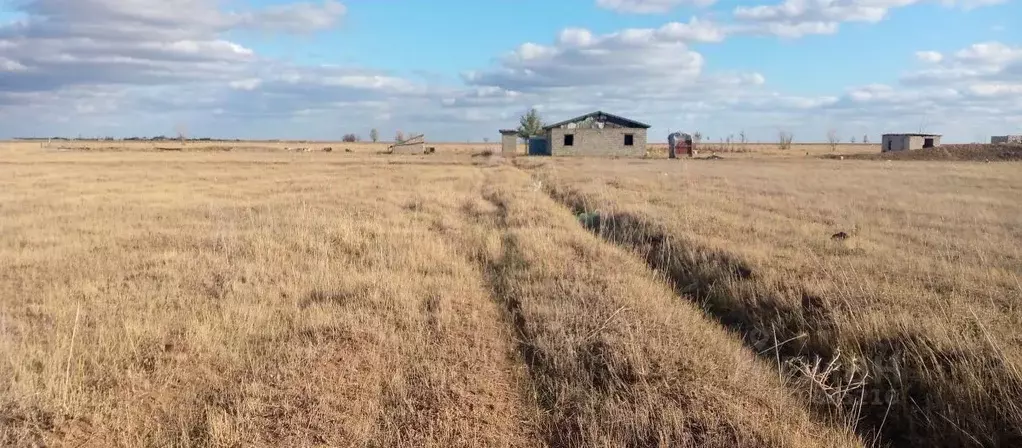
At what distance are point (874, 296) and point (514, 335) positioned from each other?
12.7 ft

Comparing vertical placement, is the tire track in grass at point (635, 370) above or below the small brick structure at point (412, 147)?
below

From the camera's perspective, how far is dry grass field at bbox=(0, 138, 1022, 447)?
4418 millimetres

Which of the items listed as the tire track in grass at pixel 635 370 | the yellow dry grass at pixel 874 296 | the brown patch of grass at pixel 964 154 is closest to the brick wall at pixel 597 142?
the brown patch of grass at pixel 964 154

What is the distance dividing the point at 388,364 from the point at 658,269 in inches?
203

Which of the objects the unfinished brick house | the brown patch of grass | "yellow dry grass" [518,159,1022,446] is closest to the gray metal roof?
the unfinished brick house

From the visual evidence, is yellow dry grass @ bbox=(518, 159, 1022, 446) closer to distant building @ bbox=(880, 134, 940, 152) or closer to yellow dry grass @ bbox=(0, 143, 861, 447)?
yellow dry grass @ bbox=(0, 143, 861, 447)

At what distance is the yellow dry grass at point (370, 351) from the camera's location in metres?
4.35

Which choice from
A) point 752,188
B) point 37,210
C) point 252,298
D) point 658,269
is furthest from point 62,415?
point 752,188

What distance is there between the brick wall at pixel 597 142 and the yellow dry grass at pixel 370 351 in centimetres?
4749

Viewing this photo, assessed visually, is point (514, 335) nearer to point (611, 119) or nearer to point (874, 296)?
point (874, 296)

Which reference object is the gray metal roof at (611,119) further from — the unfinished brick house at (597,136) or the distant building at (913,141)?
the distant building at (913,141)

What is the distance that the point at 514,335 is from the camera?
639 cm

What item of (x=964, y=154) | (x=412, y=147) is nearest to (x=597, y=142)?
(x=412, y=147)

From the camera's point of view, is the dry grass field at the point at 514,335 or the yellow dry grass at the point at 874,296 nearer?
the dry grass field at the point at 514,335
